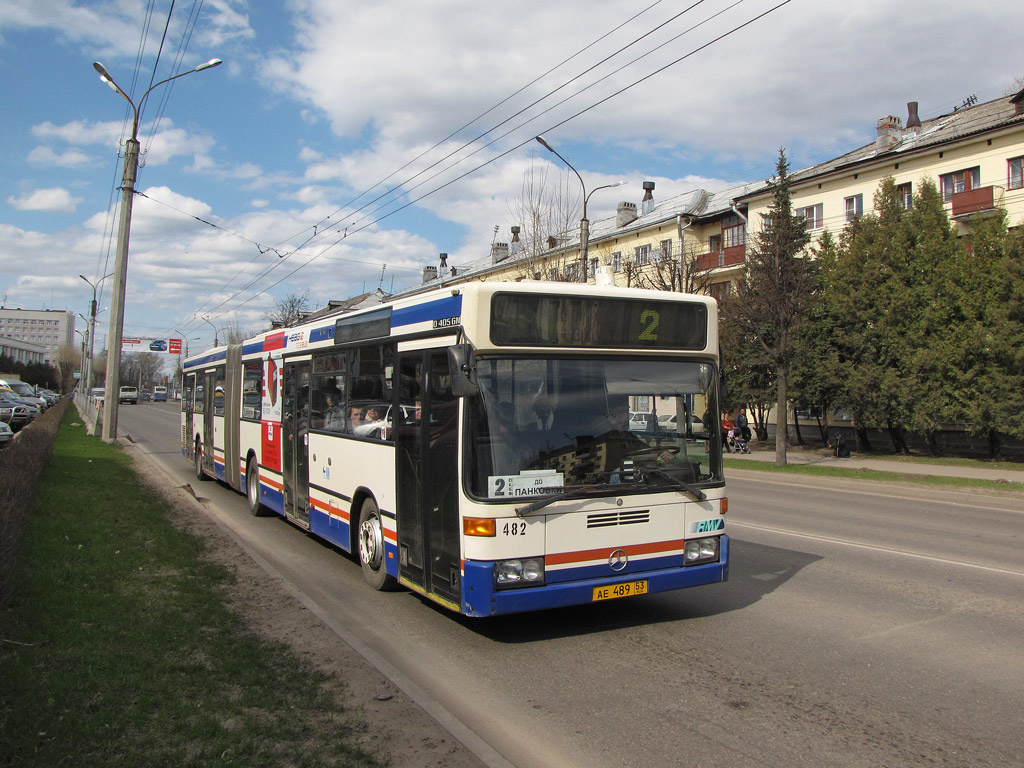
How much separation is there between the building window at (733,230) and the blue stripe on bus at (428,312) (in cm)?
3543

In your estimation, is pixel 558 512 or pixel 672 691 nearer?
pixel 672 691

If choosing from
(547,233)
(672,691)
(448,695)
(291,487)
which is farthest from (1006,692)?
(547,233)

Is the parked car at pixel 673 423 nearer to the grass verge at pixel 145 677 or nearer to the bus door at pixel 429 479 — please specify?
the bus door at pixel 429 479

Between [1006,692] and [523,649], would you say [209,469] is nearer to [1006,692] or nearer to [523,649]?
[523,649]

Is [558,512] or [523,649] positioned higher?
[558,512]

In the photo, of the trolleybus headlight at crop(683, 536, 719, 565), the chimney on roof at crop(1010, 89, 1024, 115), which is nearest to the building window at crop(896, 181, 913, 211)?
the chimney on roof at crop(1010, 89, 1024, 115)

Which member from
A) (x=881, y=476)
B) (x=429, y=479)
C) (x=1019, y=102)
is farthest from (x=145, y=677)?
(x=1019, y=102)

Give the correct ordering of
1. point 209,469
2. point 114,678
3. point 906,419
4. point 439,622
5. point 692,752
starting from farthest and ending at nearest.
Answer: point 906,419
point 209,469
point 439,622
point 114,678
point 692,752

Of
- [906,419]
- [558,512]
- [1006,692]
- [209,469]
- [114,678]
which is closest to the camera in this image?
[114,678]

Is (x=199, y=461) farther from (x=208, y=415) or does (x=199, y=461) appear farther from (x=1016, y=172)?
(x=1016, y=172)

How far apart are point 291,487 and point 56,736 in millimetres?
6599

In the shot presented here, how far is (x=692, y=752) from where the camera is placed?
3934 mm

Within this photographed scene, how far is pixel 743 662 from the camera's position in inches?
209

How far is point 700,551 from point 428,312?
302 cm
